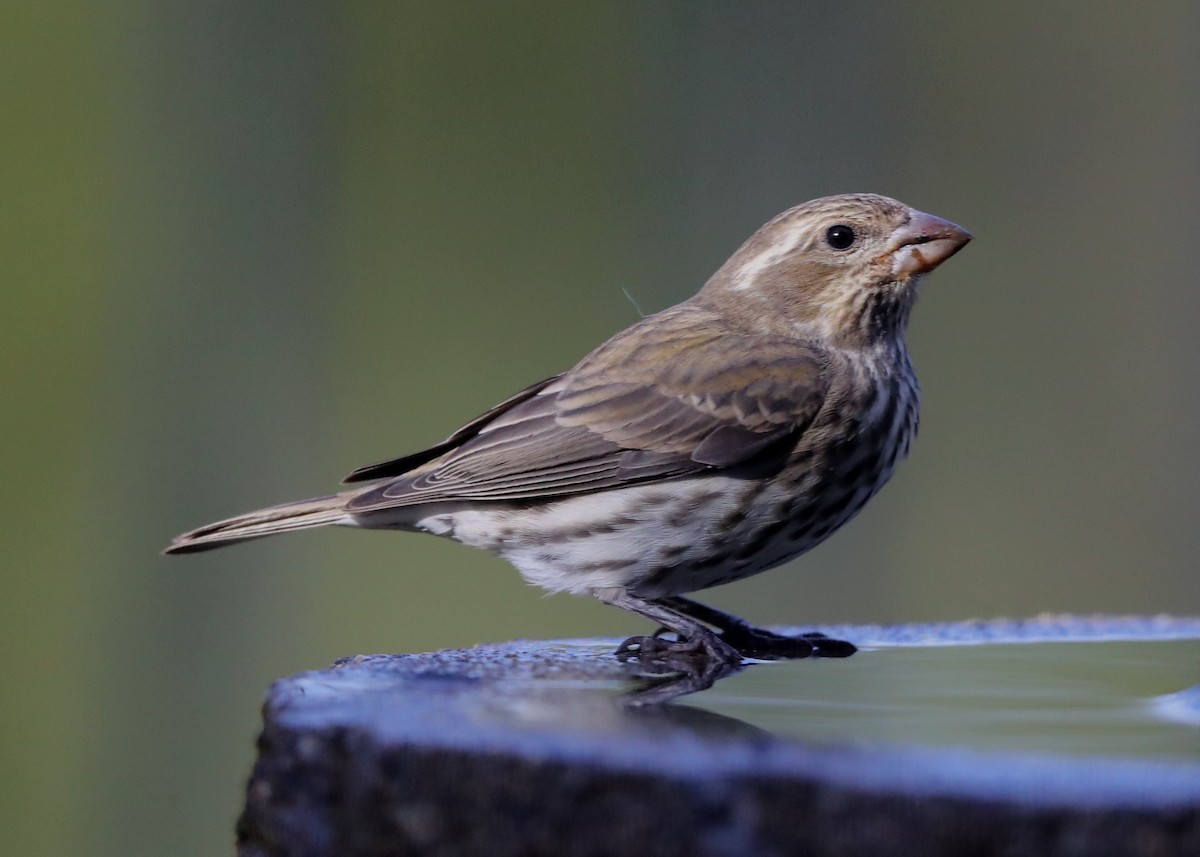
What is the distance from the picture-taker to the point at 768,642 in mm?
3238

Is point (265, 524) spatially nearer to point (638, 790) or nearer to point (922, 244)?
point (922, 244)

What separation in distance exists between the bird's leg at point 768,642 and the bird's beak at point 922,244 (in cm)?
93

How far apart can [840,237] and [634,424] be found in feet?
2.33

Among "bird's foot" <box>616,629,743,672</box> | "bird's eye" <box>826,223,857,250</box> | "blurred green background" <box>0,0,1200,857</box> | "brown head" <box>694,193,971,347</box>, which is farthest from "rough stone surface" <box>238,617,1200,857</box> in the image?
"blurred green background" <box>0,0,1200,857</box>

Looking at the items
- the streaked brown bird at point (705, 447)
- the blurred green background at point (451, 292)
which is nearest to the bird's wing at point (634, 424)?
the streaked brown bird at point (705, 447)

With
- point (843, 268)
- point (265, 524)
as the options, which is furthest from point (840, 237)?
point (265, 524)

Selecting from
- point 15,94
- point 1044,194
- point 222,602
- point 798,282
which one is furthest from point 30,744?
point 1044,194

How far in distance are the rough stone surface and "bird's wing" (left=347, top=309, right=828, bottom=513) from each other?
1.33m

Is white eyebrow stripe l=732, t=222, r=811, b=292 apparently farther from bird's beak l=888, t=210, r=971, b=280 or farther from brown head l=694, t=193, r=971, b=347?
bird's beak l=888, t=210, r=971, b=280

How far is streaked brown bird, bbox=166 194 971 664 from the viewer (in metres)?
3.42

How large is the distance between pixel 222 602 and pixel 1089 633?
13.9 ft

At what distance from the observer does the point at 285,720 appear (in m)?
2.03

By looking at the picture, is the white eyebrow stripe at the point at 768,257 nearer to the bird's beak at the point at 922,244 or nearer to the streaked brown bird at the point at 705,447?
the streaked brown bird at the point at 705,447

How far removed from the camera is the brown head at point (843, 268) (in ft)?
12.5
